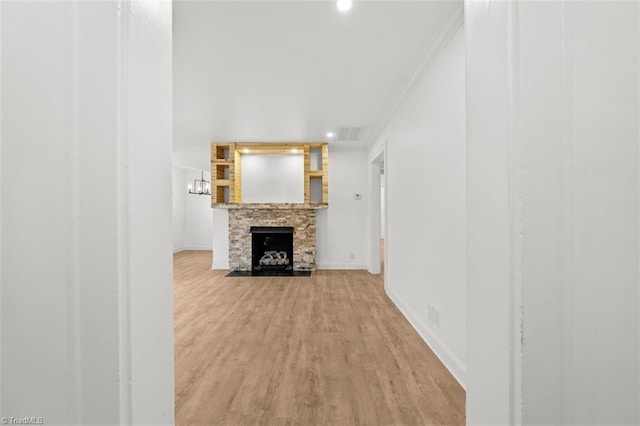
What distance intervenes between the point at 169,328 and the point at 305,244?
511cm

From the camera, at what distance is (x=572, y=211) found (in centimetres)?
60

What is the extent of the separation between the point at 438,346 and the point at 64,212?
8.18 ft

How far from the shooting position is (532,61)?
1.94 ft

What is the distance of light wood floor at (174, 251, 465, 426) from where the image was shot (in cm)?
165

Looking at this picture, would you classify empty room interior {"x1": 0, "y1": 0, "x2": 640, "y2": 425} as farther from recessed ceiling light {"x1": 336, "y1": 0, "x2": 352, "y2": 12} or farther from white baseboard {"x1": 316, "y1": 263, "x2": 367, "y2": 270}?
white baseboard {"x1": 316, "y1": 263, "x2": 367, "y2": 270}

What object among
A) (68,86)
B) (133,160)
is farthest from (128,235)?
(68,86)

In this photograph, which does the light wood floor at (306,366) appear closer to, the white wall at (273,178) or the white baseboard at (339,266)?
the white baseboard at (339,266)

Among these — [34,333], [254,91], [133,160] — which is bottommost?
[34,333]

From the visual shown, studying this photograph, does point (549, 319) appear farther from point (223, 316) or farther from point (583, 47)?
point (223, 316)

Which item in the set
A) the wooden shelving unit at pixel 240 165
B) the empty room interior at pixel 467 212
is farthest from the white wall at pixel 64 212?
the wooden shelving unit at pixel 240 165

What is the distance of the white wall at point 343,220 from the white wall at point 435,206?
2.40 meters

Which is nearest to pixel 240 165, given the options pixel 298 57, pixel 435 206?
pixel 298 57

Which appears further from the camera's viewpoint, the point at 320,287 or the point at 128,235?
the point at 320,287

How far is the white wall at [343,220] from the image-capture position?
19.9 ft
